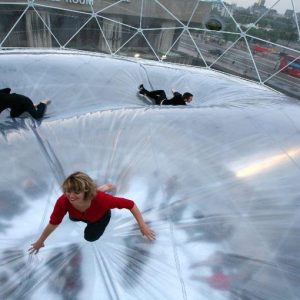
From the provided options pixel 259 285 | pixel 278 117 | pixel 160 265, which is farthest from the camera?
pixel 278 117

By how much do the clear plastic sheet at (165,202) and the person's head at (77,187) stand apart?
465mm

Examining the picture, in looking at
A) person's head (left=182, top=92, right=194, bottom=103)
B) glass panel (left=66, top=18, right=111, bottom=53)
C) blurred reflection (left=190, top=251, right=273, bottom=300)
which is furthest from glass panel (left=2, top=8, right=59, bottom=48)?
blurred reflection (left=190, top=251, right=273, bottom=300)

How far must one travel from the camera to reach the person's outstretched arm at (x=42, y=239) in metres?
2.04

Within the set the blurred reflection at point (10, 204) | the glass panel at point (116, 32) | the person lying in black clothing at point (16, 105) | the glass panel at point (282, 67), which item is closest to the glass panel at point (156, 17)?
the glass panel at point (116, 32)

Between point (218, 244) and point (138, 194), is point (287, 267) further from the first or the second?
point (138, 194)

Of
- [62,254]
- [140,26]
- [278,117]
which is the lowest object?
[62,254]

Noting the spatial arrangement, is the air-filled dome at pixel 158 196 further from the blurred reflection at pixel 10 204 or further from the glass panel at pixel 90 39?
the glass panel at pixel 90 39

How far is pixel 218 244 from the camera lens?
7.00ft

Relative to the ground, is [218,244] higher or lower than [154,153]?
lower

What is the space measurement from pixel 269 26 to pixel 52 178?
8153 mm

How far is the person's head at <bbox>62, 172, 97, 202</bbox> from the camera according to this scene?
184 cm

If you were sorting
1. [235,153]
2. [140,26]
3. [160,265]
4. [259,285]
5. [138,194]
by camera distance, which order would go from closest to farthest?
[259,285]
[160,265]
[138,194]
[235,153]
[140,26]

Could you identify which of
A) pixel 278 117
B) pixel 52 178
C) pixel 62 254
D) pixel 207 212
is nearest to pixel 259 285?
pixel 207 212

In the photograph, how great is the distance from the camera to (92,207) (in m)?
2.06
